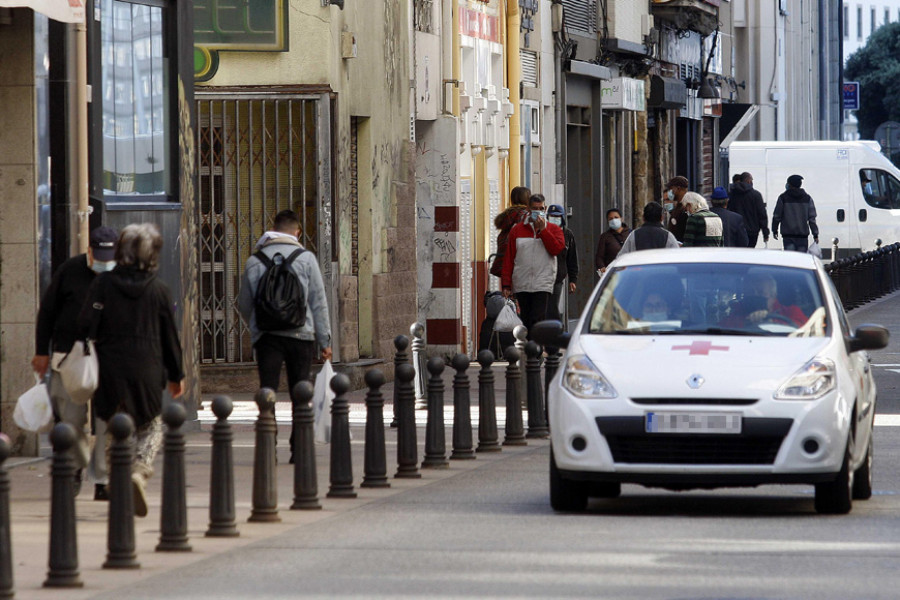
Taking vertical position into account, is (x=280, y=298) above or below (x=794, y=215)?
below

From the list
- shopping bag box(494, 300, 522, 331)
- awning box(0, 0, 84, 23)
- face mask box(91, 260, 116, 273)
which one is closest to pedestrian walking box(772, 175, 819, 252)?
shopping bag box(494, 300, 522, 331)

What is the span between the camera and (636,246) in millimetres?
19109

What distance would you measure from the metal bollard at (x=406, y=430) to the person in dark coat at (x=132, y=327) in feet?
8.00

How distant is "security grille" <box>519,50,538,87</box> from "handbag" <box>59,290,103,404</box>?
65.1 ft

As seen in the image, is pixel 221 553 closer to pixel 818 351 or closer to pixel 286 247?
pixel 818 351

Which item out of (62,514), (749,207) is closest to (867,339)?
(62,514)

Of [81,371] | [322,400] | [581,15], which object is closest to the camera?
[81,371]

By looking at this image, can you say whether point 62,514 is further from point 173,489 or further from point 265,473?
point 265,473

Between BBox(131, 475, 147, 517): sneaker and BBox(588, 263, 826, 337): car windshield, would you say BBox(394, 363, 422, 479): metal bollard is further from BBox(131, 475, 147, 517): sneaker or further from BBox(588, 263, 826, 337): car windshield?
BBox(131, 475, 147, 517): sneaker

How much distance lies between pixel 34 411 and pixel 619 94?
26939mm

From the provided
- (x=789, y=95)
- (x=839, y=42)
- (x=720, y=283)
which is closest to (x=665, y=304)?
(x=720, y=283)

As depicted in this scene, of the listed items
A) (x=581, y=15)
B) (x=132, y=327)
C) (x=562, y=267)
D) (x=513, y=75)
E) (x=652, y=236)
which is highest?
(x=581, y=15)

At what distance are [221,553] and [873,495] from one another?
4.22 m

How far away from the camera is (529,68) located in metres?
31.8
